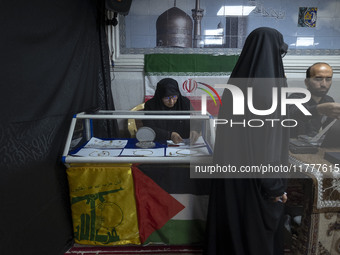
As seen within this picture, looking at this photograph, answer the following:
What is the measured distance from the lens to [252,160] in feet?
3.77

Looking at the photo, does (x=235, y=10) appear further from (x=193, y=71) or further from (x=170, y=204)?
(x=170, y=204)

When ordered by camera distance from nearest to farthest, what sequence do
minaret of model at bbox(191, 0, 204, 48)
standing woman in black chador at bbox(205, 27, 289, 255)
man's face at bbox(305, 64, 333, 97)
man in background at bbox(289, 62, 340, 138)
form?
standing woman in black chador at bbox(205, 27, 289, 255) → man in background at bbox(289, 62, 340, 138) → man's face at bbox(305, 64, 333, 97) → minaret of model at bbox(191, 0, 204, 48)

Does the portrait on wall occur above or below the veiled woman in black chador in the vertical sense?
above

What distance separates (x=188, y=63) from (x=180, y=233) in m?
2.20

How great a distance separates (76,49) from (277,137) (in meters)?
1.79

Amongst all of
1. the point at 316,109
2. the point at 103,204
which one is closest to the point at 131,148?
the point at 103,204

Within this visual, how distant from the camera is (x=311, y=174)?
1.18 meters

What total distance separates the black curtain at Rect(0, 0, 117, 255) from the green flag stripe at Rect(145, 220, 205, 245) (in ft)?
2.13

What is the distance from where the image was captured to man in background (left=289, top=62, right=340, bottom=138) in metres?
1.48

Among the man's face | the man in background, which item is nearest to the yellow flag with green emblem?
the man in background

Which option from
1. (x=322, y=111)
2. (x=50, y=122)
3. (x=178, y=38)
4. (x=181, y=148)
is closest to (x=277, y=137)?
(x=322, y=111)

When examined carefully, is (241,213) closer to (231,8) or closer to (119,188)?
(119,188)

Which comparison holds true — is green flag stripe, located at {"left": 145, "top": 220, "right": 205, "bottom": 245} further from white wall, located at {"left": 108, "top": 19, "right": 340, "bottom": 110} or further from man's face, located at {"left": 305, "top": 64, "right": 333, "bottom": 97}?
white wall, located at {"left": 108, "top": 19, "right": 340, "bottom": 110}

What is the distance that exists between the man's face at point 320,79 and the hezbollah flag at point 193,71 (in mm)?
1253
